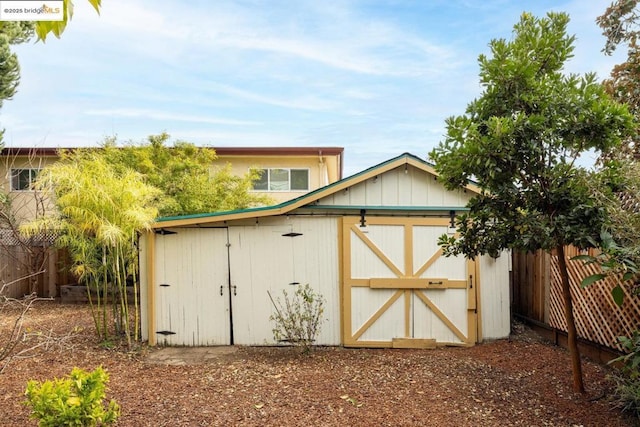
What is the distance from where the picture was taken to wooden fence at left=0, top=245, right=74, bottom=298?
10.9 meters

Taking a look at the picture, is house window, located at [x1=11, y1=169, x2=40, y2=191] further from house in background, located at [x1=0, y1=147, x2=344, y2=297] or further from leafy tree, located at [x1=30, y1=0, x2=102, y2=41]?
leafy tree, located at [x1=30, y1=0, x2=102, y2=41]

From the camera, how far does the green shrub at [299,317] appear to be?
20.1 ft

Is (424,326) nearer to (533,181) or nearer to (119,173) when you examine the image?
(533,181)

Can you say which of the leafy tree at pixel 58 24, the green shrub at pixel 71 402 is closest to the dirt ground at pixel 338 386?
the green shrub at pixel 71 402

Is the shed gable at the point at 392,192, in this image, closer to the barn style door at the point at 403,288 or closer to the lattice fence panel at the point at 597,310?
the barn style door at the point at 403,288

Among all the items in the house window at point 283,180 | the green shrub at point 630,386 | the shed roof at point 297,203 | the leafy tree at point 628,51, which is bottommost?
the green shrub at point 630,386

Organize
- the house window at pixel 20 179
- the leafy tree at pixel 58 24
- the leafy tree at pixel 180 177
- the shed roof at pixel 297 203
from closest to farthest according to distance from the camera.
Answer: the leafy tree at pixel 58 24
the shed roof at pixel 297 203
the leafy tree at pixel 180 177
the house window at pixel 20 179

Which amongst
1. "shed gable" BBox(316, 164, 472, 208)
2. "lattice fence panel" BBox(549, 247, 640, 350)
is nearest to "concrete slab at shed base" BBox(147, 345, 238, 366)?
"shed gable" BBox(316, 164, 472, 208)

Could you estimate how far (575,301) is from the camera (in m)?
5.88

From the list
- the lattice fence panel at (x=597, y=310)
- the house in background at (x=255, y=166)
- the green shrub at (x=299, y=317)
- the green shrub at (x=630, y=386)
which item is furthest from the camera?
the house in background at (x=255, y=166)

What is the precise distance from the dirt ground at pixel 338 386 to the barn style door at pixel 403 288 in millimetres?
282

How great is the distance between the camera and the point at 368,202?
652 cm

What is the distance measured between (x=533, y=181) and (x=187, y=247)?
5143 mm

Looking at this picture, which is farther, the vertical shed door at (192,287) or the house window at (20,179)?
the house window at (20,179)
